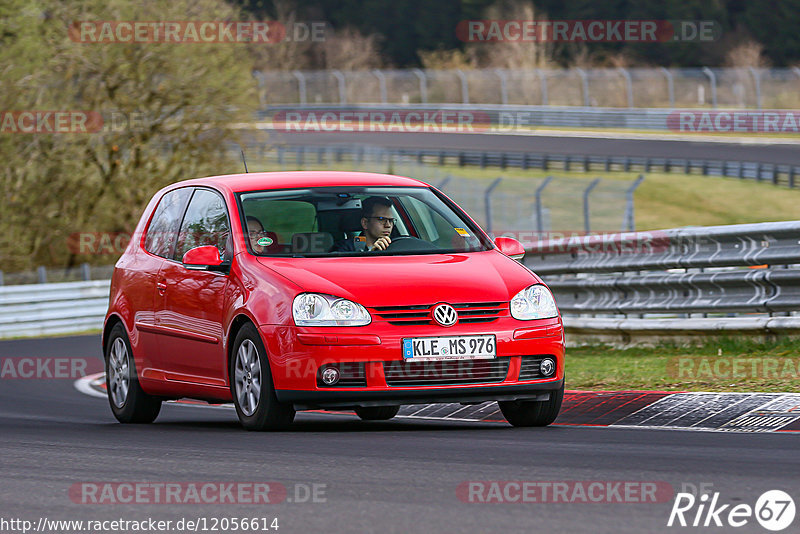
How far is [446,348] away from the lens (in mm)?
8164

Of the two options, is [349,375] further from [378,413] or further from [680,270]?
[680,270]

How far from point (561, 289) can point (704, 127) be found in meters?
39.6

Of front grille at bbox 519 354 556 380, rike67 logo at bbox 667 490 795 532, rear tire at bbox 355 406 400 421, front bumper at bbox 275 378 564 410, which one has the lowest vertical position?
rear tire at bbox 355 406 400 421

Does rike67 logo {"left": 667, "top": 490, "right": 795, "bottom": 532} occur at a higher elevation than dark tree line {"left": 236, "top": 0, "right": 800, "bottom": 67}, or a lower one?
lower

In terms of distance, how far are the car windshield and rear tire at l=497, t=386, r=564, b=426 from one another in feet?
3.43

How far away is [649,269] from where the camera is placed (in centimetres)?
1355

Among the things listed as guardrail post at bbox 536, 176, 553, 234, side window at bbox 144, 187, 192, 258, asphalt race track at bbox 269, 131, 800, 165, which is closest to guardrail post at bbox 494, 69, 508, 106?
asphalt race track at bbox 269, 131, 800, 165

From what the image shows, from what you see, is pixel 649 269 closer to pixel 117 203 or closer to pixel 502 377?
pixel 502 377

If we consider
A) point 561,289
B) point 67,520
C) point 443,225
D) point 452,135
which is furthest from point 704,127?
point 67,520

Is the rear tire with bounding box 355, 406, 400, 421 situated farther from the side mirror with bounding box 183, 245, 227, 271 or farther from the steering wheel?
the side mirror with bounding box 183, 245, 227, 271

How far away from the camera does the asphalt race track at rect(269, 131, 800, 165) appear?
150 ft

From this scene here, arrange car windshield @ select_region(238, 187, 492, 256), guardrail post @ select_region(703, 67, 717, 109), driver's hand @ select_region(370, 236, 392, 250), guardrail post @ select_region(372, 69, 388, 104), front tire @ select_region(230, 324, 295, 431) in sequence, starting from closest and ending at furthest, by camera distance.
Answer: front tire @ select_region(230, 324, 295, 431)
car windshield @ select_region(238, 187, 492, 256)
driver's hand @ select_region(370, 236, 392, 250)
guardrail post @ select_region(703, 67, 717, 109)
guardrail post @ select_region(372, 69, 388, 104)

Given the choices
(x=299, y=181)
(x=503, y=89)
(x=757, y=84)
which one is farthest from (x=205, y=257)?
(x=503, y=89)

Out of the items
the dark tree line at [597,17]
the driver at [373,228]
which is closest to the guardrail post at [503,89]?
the dark tree line at [597,17]
